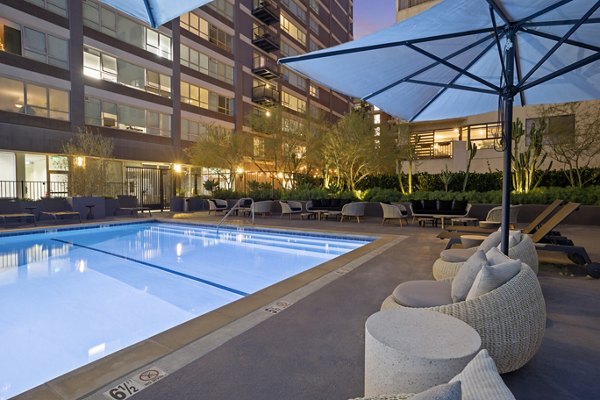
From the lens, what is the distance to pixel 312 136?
762 inches

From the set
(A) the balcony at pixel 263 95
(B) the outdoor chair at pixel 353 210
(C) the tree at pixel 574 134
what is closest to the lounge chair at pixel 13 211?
(B) the outdoor chair at pixel 353 210

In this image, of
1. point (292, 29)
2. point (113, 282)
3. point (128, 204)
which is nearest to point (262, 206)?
point (128, 204)

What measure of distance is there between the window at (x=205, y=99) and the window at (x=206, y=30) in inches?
154

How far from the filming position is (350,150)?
51.3 feet

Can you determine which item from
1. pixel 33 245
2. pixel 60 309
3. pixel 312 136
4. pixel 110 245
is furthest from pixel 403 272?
pixel 312 136

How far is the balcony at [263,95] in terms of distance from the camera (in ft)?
95.6

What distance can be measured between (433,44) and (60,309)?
5.74 meters

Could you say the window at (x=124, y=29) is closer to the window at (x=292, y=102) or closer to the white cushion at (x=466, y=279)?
the window at (x=292, y=102)

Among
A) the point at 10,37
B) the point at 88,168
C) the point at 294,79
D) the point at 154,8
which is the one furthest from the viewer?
the point at 294,79

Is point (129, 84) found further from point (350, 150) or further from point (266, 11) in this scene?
point (266, 11)

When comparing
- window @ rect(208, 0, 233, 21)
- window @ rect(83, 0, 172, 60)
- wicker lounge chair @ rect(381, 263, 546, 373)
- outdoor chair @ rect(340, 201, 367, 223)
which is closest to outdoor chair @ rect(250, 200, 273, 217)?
outdoor chair @ rect(340, 201, 367, 223)

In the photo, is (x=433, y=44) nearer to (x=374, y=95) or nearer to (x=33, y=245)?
(x=374, y=95)

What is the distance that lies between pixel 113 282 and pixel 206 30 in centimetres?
2482

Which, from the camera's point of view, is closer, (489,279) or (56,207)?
(489,279)
